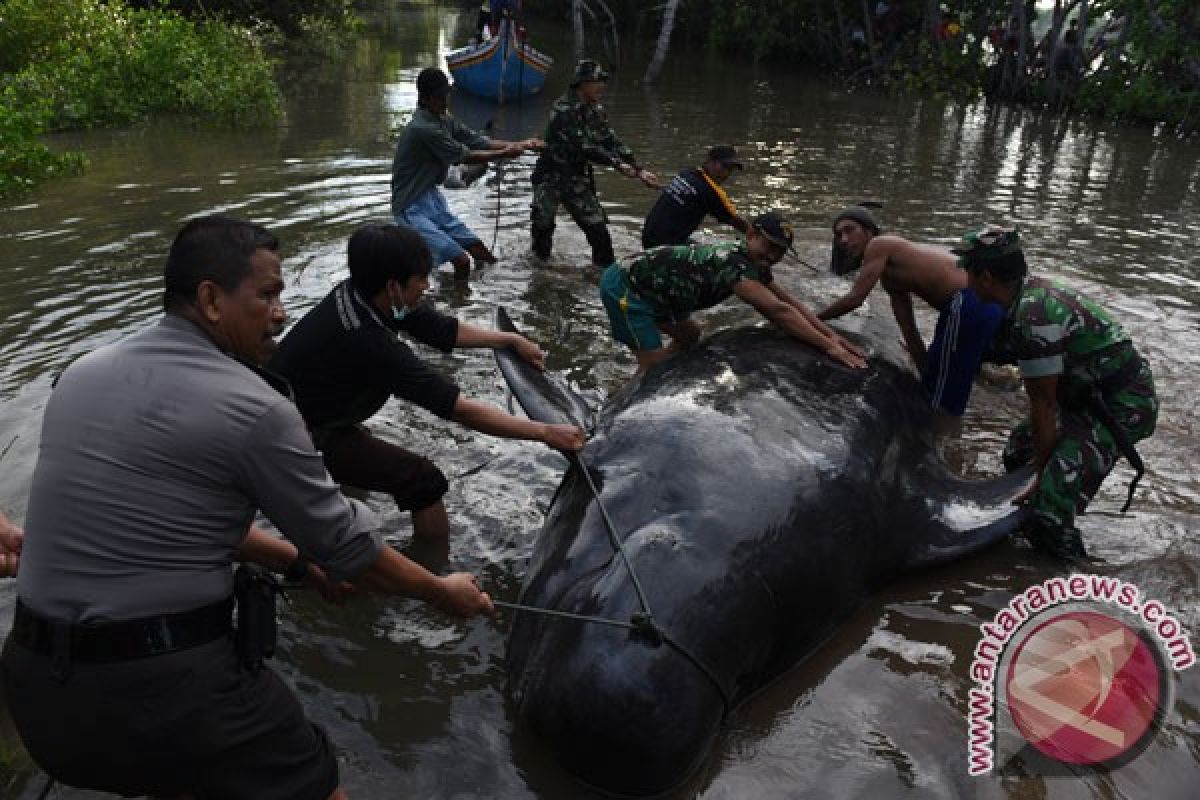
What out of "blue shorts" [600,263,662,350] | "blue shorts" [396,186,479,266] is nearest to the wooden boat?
"blue shorts" [396,186,479,266]

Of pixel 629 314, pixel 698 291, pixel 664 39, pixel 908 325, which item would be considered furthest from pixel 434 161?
pixel 664 39

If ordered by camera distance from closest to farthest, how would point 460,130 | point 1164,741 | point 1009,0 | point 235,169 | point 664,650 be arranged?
point 664,650 < point 1164,741 < point 460,130 < point 235,169 < point 1009,0

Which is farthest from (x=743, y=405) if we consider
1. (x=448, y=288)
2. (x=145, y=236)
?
(x=145, y=236)

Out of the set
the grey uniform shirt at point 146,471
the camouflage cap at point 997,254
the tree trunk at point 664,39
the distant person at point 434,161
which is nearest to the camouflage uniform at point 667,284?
the camouflage cap at point 997,254

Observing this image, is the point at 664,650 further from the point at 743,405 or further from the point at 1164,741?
the point at 1164,741

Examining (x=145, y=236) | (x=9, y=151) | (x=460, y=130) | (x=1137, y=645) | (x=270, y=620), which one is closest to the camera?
(x=270, y=620)

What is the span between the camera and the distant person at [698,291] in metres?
5.04

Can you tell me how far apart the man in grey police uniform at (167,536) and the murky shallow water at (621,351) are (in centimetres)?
108

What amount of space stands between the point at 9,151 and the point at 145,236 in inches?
124

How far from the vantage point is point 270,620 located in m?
2.38

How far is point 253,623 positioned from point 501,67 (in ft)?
68.2

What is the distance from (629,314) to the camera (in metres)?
6.23

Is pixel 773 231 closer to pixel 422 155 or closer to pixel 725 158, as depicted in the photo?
pixel 725 158

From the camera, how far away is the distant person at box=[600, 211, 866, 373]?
5.04 meters
